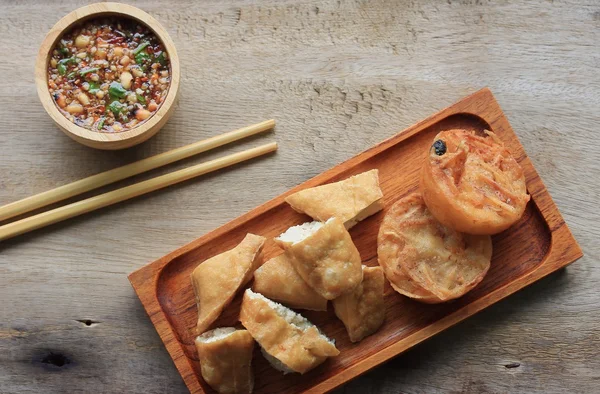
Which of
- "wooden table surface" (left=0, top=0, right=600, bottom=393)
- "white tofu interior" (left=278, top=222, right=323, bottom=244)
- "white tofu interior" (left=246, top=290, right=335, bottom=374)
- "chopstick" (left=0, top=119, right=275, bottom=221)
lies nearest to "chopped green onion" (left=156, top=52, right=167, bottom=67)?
"wooden table surface" (left=0, top=0, right=600, bottom=393)

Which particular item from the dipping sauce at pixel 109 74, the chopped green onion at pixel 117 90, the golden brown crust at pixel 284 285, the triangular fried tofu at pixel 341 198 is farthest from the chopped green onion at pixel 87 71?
the golden brown crust at pixel 284 285

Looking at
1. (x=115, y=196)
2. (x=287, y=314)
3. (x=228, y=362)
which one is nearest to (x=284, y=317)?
(x=287, y=314)

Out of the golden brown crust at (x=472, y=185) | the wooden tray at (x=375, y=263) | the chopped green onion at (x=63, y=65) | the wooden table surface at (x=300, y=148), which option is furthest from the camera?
the wooden table surface at (x=300, y=148)

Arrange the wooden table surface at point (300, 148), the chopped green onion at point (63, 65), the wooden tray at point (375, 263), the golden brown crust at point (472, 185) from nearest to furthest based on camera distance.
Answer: the golden brown crust at point (472, 185), the chopped green onion at point (63, 65), the wooden tray at point (375, 263), the wooden table surface at point (300, 148)

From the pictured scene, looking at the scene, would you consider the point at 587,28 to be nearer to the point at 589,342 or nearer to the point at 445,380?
the point at 589,342

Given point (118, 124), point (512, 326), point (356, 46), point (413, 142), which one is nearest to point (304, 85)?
point (356, 46)

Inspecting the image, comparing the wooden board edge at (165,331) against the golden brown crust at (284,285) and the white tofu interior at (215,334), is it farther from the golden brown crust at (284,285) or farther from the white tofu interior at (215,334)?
the golden brown crust at (284,285)

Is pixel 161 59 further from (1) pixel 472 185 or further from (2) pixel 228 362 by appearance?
(1) pixel 472 185
